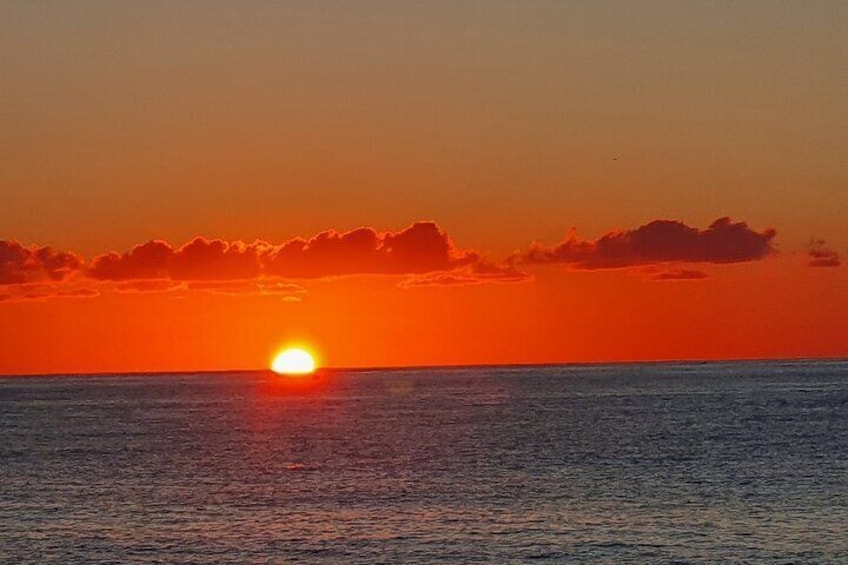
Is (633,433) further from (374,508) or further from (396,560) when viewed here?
(396,560)

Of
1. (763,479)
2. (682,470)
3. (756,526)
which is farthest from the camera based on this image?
(682,470)

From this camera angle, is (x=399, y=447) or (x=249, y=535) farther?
(x=399, y=447)

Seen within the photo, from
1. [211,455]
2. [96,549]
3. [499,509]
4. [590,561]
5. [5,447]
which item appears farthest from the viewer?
[5,447]

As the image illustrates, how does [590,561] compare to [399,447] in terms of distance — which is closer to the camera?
[590,561]

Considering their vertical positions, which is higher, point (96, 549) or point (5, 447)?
point (5, 447)

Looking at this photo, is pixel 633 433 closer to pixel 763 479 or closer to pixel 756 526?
pixel 763 479

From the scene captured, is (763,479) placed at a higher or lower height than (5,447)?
lower

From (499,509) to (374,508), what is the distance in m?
7.86

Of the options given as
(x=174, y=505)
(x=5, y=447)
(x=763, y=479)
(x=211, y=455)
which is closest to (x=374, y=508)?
(x=174, y=505)

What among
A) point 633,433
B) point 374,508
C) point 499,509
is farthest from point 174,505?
point 633,433

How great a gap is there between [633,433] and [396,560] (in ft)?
291

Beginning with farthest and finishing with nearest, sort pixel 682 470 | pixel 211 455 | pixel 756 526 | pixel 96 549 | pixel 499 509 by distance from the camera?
pixel 211 455
pixel 682 470
pixel 499 509
pixel 756 526
pixel 96 549

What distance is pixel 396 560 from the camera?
70000 mm

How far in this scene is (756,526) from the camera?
259ft
